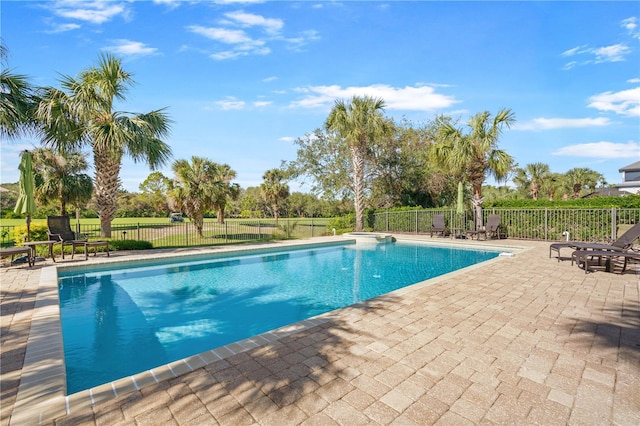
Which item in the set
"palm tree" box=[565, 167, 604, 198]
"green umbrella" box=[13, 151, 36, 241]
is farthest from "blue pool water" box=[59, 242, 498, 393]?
"palm tree" box=[565, 167, 604, 198]

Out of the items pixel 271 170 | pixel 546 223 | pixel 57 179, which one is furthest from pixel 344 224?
pixel 57 179

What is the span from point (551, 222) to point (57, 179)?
25.0m

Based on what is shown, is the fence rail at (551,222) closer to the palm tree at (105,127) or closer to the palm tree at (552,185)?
the palm tree at (105,127)

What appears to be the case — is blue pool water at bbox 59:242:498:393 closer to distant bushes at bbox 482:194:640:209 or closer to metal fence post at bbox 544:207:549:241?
metal fence post at bbox 544:207:549:241

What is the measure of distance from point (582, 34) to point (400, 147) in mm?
13470

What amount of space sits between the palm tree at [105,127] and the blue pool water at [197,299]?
13.8ft

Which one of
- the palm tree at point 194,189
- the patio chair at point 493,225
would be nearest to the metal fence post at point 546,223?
the patio chair at point 493,225

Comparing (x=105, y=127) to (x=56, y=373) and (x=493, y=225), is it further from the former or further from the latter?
(x=493, y=225)

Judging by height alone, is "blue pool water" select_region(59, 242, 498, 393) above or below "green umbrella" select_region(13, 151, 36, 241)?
below

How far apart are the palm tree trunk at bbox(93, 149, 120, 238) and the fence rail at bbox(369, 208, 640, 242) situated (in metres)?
15.2

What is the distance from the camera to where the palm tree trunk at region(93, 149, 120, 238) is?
11180mm

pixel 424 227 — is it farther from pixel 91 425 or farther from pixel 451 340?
pixel 91 425

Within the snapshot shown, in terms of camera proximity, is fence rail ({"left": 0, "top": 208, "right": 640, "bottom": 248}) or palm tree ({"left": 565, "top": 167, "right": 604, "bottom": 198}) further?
palm tree ({"left": 565, "top": 167, "right": 604, "bottom": 198})

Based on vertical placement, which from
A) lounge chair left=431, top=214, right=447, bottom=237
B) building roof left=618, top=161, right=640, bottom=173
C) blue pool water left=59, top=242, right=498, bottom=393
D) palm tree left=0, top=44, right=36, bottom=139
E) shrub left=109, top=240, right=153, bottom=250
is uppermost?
building roof left=618, top=161, right=640, bottom=173
